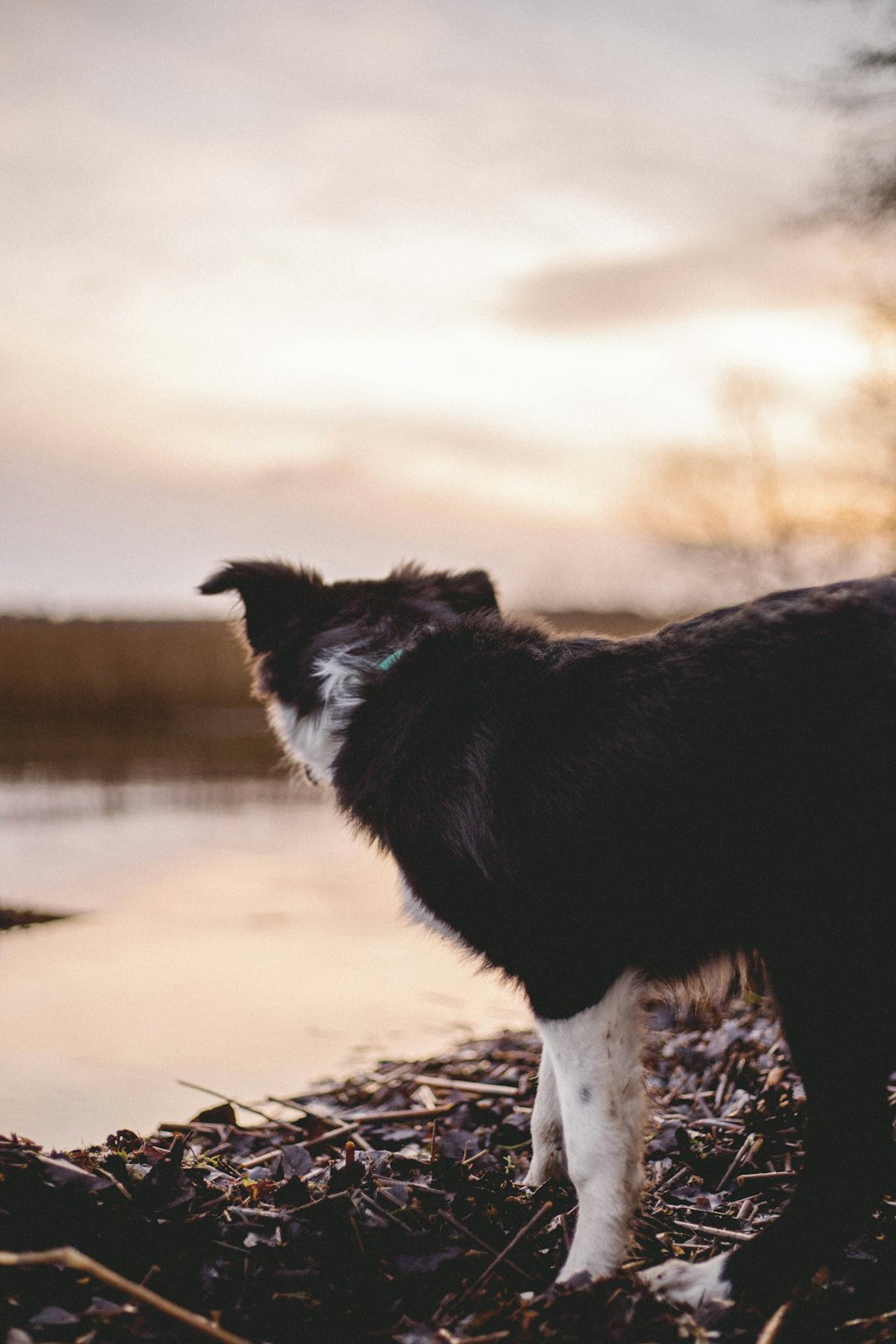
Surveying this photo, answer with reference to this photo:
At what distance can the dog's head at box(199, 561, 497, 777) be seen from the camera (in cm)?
365

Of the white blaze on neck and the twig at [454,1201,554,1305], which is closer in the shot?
the twig at [454,1201,554,1305]

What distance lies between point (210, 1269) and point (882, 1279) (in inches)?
64.1

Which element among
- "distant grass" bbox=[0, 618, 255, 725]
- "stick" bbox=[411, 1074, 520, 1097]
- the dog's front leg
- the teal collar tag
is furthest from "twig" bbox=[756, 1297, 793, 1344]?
"distant grass" bbox=[0, 618, 255, 725]

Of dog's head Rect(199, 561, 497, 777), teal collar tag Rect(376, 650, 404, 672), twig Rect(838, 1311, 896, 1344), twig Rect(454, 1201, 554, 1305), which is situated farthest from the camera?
dog's head Rect(199, 561, 497, 777)

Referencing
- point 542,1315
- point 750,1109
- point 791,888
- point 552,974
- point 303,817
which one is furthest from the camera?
point 303,817

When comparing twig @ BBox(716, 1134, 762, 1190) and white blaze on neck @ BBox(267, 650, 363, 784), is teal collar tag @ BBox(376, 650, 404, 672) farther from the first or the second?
twig @ BBox(716, 1134, 762, 1190)

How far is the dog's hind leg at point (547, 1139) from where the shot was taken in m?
3.34

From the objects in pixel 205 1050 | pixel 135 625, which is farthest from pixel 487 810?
pixel 135 625

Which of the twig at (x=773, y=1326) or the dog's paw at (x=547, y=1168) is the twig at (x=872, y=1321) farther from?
the dog's paw at (x=547, y=1168)

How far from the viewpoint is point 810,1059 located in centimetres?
268

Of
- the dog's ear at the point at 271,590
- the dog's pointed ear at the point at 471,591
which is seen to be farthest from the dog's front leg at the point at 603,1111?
the dog's ear at the point at 271,590

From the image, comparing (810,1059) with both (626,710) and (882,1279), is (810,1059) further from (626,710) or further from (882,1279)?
(626,710)

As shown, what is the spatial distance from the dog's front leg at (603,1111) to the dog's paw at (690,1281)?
0.38 ft

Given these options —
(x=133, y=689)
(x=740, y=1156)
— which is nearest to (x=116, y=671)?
(x=133, y=689)
